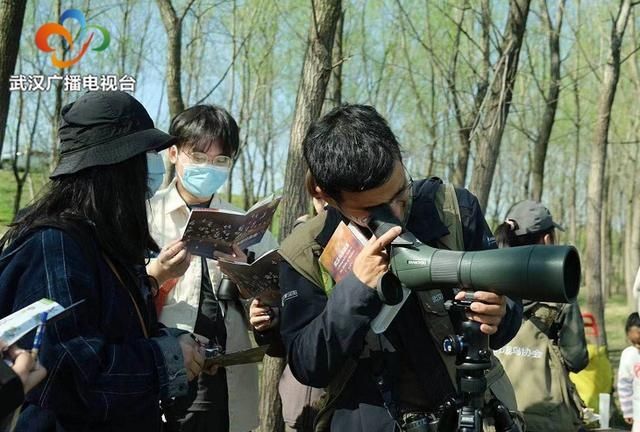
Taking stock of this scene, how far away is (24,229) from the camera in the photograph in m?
1.87

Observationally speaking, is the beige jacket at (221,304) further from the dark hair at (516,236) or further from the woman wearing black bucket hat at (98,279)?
the dark hair at (516,236)

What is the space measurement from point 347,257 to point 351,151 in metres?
0.28

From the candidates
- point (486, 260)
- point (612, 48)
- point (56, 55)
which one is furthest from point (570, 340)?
point (56, 55)

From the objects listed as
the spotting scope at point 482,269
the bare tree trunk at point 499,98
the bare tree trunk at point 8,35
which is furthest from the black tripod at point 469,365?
the bare tree trunk at point 499,98

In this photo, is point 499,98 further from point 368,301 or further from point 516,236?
point 368,301

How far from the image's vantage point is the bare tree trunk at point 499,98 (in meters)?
6.67

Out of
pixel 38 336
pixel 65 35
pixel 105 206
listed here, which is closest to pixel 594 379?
pixel 105 206

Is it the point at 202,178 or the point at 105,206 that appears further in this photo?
the point at 202,178

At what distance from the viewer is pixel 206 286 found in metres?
3.10

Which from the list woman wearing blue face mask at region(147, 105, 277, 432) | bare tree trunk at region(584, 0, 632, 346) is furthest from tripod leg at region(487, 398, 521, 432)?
bare tree trunk at region(584, 0, 632, 346)

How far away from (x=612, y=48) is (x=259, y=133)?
719 inches

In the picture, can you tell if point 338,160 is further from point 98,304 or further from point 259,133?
point 259,133

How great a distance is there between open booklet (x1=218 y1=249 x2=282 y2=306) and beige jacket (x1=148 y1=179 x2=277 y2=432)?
34cm

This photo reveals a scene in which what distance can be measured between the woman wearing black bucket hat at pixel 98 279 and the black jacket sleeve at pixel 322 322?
0.28m
